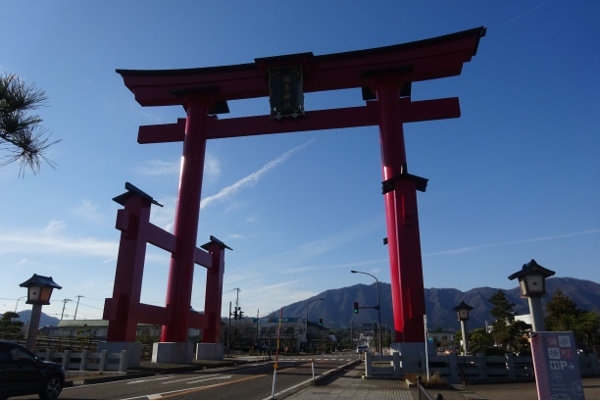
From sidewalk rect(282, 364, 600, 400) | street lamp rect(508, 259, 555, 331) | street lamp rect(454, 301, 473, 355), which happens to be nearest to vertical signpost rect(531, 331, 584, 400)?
street lamp rect(508, 259, 555, 331)

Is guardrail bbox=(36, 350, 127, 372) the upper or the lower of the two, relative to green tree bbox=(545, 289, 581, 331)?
lower

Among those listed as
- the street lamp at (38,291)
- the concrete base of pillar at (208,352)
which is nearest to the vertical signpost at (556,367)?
the street lamp at (38,291)

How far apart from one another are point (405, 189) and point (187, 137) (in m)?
14.2

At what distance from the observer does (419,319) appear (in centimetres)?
2005

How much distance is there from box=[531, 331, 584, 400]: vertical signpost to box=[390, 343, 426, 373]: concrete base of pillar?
34.0 feet

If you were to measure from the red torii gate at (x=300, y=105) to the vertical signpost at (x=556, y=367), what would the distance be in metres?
12.5

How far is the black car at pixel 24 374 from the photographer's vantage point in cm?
952

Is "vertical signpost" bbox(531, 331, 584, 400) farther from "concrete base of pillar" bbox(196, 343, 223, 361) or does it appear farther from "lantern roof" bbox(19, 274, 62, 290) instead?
"concrete base of pillar" bbox(196, 343, 223, 361)

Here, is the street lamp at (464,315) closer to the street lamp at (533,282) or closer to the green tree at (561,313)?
the street lamp at (533,282)

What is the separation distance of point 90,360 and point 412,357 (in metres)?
14.3

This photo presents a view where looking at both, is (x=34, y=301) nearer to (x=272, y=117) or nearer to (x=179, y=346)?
(x=179, y=346)

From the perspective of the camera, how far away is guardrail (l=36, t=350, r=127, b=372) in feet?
60.3

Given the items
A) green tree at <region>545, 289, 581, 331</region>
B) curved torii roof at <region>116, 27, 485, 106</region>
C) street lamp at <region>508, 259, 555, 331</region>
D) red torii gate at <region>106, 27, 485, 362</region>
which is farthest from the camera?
green tree at <region>545, 289, 581, 331</region>

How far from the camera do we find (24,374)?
995 centimetres
